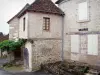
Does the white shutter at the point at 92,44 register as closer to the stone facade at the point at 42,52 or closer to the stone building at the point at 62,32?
the stone building at the point at 62,32

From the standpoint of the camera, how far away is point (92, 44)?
1609 cm

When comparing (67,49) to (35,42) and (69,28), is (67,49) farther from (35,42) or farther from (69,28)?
(35,42)

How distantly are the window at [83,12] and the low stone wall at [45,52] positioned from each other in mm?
4391

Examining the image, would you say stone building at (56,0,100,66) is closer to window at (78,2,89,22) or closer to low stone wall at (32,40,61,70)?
window at (78,2,89,22)

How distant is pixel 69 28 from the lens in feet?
62.7

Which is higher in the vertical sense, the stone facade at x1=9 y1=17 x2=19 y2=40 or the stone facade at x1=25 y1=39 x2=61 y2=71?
the stone facade at x1=9 y1=17 x2=19 y2=40

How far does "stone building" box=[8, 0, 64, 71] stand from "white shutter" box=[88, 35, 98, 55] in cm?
473

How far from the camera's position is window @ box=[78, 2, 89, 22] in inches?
660

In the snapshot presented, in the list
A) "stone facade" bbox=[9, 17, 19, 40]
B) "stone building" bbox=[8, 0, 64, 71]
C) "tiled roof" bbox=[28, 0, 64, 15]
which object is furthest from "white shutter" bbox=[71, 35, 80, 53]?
"stone facade" bbox=[9, 17, 19, 40]

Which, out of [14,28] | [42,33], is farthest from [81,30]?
[14,28]

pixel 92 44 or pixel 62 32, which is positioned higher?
pixel 62 32

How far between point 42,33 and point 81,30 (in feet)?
14.6

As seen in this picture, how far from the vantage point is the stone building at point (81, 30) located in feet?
52.1

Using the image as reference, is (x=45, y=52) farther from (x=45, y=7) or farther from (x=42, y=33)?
(x=45, y=7)
